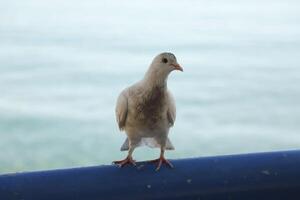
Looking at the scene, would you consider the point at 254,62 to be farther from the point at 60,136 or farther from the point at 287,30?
the point at 60,136

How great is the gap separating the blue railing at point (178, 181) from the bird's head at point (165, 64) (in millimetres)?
259

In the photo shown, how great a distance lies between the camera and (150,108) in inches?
59.4

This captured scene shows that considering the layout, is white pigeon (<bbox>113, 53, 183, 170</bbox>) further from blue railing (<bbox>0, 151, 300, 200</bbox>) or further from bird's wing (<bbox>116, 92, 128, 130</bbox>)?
blue railing (<bbox>0, 151, 300, 200</bbox>)

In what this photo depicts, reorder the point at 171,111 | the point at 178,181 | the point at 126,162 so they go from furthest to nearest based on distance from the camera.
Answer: the point at 171,111
the point at 126,162
the point at 178,181

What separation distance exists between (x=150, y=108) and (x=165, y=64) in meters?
0.12

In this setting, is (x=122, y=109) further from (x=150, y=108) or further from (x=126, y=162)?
(x=126, y=162)

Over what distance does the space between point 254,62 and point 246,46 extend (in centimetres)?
52

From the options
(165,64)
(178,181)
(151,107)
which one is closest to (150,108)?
(151,107)

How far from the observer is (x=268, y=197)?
124cm

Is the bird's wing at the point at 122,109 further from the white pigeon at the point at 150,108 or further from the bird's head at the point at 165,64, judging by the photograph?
the bird's head at the point at 165,64

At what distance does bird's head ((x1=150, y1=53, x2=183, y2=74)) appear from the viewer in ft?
4.75

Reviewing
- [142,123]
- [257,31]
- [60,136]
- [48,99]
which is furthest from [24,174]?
[257,31]

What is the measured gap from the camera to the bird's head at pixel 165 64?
1447 mm

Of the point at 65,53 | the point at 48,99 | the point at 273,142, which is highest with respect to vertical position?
the point at 65,53
